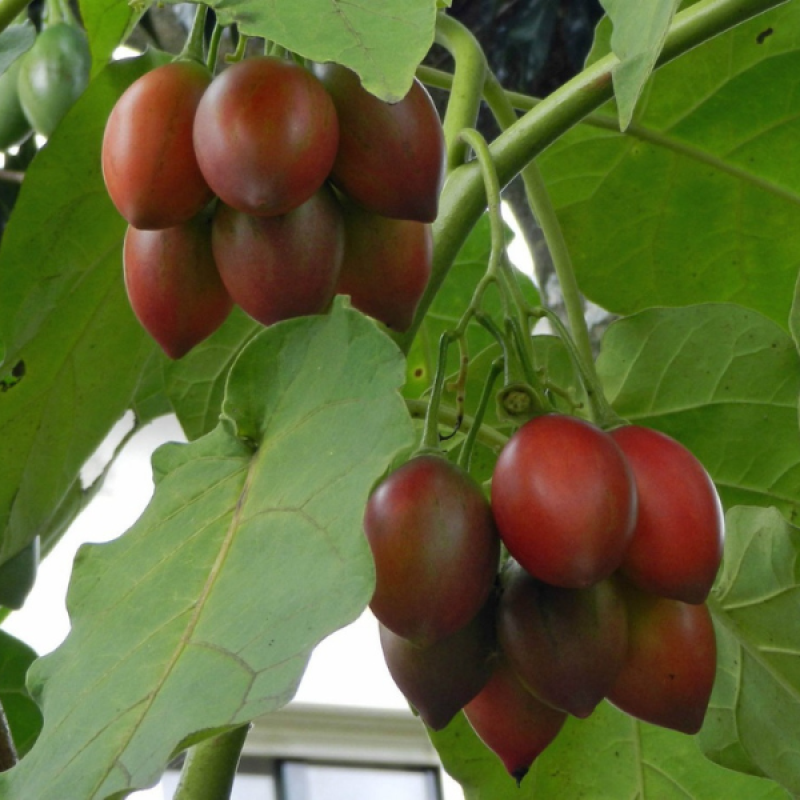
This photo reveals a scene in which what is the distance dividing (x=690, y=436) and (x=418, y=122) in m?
0.32

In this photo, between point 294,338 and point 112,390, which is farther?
point 112,390

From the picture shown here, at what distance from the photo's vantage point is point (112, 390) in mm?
638

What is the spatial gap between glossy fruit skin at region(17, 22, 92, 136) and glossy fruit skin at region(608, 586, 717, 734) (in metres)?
0.53

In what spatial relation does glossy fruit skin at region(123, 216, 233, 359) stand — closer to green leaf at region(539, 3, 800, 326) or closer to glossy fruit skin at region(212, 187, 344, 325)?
glossy fruit skin at region(212, 187, 344, 325)

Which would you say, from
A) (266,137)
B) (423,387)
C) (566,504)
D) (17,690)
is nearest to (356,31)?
(266,137)

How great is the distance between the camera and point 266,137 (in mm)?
367

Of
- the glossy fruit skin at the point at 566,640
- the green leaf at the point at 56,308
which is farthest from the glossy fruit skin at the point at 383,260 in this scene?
the green leaf at the point at 56,308

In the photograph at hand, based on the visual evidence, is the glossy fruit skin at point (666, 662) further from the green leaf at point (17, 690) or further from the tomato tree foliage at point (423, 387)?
the green leaf at point (17, 690)

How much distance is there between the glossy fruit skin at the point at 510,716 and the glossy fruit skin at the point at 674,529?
0.05 m

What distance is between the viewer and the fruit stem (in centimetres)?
53

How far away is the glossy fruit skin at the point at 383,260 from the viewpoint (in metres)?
0.40

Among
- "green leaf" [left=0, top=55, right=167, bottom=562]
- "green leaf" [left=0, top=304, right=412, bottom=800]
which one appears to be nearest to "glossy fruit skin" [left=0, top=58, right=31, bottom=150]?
"green leaf" [left=0, top=55, right=167, bottom=562]

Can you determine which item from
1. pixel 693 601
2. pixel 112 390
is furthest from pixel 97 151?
pixel 693 601

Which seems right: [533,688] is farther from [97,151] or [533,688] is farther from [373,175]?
[97,151]
